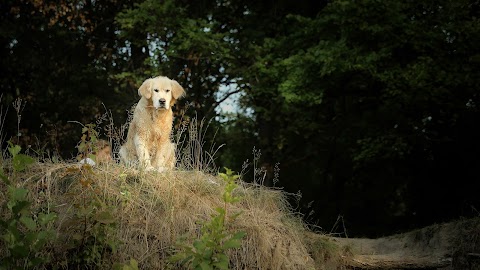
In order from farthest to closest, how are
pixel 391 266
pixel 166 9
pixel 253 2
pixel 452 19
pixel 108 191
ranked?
pixel 253 2 < pixel 166 9 < pixel 452 19 < pixel 391 266 < pixel 108 191

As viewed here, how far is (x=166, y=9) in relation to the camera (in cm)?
1429

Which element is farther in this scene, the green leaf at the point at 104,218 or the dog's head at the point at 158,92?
the dog's head at the point at 158,92

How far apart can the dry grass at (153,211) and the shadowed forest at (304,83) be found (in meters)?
5.64

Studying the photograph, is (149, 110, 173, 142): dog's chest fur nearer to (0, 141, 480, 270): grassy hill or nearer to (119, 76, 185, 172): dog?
(119, 76, 185, 172): dog

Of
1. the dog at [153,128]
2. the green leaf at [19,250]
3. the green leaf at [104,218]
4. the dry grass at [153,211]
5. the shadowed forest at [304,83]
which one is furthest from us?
the shadowed forest at [304,83]

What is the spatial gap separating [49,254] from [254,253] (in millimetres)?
1835

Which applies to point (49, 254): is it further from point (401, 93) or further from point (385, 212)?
point (385, 212)

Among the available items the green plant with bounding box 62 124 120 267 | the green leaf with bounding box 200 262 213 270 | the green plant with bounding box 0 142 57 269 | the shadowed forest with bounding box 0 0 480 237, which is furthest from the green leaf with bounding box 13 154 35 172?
the shadowed forest with bounding box 0 0 480 237

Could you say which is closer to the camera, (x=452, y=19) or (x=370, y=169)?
(x=452, y=19)

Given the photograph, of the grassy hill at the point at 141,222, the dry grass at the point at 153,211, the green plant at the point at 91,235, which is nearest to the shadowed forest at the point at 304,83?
the grassy hill at the point at 141,222

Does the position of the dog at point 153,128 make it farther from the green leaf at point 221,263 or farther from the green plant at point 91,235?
the green leaf at point 221,263

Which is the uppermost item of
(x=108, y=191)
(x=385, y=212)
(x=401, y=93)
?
(x=401, y=93)

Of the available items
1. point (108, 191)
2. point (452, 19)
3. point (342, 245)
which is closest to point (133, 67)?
point (452, 19)

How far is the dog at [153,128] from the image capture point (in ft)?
22.4
